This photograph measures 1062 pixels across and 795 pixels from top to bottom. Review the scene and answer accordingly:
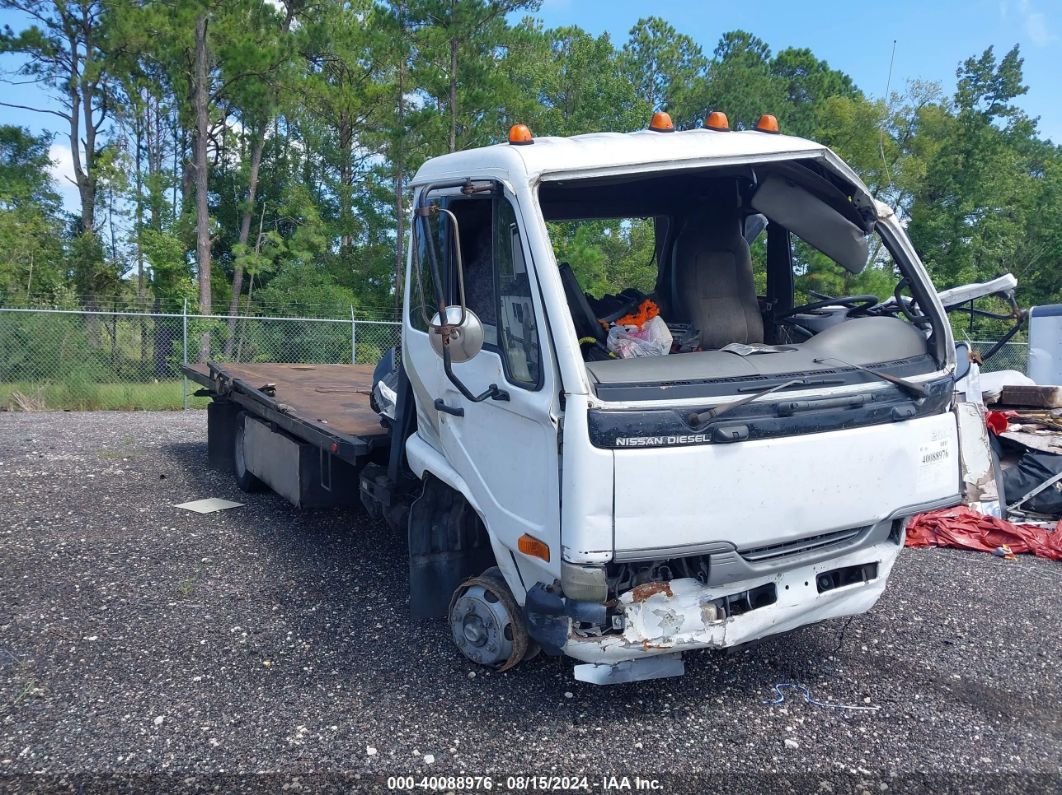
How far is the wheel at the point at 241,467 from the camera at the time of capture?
7.62m

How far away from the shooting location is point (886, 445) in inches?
141

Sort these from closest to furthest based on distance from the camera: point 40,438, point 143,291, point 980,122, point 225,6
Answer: point 40,438
point 225,6
point 143,291
point 980,122

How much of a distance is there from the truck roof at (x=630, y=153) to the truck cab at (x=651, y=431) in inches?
0.5

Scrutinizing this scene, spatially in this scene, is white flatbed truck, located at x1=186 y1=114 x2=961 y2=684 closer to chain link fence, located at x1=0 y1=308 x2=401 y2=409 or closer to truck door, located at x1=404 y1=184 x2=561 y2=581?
truck door, located at x1=404 y1=184 x2=561 y2=581

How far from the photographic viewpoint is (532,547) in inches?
136

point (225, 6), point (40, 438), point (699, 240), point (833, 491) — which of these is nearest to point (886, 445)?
point (833, 491)

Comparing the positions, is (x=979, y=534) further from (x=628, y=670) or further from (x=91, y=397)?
(x=91, y=397)

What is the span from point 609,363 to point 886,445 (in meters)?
1.22

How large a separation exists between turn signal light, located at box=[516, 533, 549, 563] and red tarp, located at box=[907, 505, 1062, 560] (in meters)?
4.20

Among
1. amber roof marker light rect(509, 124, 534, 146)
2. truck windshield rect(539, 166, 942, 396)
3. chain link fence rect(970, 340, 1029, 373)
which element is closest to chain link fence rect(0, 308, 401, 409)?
truck windshield rect(539, 166, 942, 396)

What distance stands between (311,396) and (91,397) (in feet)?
30.5

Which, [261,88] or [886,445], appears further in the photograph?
[261,88]

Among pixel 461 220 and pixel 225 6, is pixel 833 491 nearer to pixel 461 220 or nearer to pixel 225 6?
pixel 461 220

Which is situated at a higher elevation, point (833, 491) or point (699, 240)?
point (699, 240)
